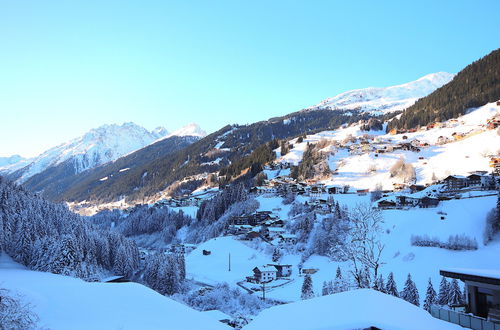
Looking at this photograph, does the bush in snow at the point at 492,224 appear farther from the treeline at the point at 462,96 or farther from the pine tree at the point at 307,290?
the treeline at the point at 462,96

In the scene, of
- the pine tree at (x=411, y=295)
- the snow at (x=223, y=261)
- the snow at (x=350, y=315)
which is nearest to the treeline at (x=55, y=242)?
the snow at (x=223, y=261)

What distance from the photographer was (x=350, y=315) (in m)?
7.59

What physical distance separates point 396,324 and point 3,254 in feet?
131

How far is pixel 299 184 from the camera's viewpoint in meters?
91.7

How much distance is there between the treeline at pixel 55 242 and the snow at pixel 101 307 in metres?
10.4

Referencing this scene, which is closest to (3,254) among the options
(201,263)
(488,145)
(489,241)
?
(201,263)

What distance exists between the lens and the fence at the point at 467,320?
804cm

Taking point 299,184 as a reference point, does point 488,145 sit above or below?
above

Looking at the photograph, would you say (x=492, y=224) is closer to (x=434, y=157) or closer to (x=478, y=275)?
(x=478, y=275)

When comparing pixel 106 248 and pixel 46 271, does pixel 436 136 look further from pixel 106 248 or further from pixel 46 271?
pixel 46 271

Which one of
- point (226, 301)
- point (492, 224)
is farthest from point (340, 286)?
point (492, 224)

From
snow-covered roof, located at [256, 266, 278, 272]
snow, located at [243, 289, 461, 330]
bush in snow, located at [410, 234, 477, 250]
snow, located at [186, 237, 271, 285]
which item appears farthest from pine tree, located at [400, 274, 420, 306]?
snow, located at [186, 237, 271, 285]

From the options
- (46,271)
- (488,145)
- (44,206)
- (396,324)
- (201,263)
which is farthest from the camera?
(488,145)

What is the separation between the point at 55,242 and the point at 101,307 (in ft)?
70.7
